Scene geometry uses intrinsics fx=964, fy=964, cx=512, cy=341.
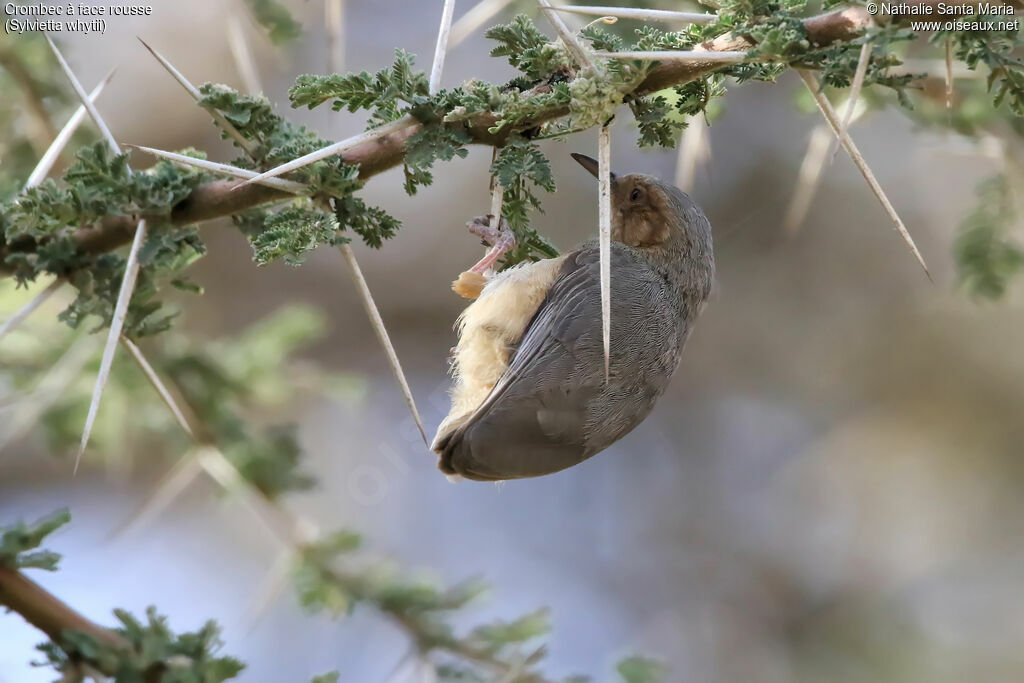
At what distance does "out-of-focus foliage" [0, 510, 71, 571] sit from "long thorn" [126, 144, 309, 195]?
104 centimetres

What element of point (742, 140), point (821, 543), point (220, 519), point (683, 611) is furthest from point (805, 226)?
point (220, 519)

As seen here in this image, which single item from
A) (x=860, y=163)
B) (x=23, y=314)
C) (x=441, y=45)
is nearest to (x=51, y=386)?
(x=23, y=314)

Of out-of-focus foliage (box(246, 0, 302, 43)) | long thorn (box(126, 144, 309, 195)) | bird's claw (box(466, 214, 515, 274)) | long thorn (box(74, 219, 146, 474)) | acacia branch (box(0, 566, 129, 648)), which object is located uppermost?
out-of-focus foliage (box(246, 0, 302, 43))

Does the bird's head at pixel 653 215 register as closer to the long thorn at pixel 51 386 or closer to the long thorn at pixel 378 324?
the long thorn at pixel 378 324

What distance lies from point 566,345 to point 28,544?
5.16 feet

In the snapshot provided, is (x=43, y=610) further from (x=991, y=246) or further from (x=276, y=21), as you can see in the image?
(x=991, y=246)

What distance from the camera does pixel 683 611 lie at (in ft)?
27.7

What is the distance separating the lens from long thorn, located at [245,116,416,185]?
2.00m

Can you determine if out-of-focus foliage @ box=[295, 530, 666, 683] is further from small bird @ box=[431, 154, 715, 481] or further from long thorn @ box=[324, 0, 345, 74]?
long thorn @ box=[324, 0, 345, 74]

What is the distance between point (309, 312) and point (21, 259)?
1771 millimetres

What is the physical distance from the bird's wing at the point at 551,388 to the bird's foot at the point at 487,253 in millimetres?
234

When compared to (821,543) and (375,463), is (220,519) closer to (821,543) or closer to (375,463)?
(375,463)

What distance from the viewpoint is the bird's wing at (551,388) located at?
268cm

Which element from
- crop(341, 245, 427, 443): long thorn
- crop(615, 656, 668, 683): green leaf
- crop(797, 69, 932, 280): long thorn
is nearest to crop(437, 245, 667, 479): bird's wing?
crop(341, 245, 427, 443): long thorn
